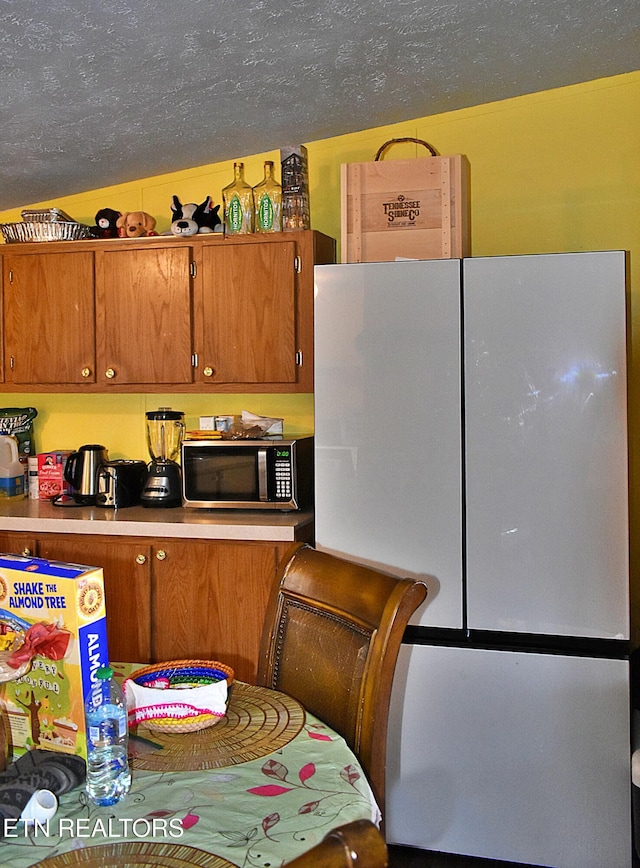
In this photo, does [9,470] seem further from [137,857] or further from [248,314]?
[137,857]

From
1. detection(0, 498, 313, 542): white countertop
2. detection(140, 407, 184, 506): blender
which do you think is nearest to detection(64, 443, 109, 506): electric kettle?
detection(0, 498, 313, 542): white countertop

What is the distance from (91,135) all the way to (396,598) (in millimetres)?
2233

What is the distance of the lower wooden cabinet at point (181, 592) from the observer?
2979 mm

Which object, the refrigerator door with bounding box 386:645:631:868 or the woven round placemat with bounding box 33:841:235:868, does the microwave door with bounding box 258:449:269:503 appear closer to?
the refrigerator door with bounding box 386:645:631:868

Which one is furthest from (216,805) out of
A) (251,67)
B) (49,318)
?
(49,318)

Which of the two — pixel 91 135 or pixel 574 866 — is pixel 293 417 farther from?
pixel 574 866

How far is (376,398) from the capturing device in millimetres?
2713

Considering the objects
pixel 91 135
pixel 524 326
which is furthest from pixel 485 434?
pixel 91 135

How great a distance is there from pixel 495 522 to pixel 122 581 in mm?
1364

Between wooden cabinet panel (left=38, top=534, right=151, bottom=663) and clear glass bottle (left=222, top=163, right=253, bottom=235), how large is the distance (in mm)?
1238

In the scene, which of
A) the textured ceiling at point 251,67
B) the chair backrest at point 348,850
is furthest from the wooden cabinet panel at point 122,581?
the chair backrest at point 348,850

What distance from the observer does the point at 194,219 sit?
11.3 ft

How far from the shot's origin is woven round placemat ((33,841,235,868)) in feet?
3.59

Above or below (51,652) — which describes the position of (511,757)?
below
